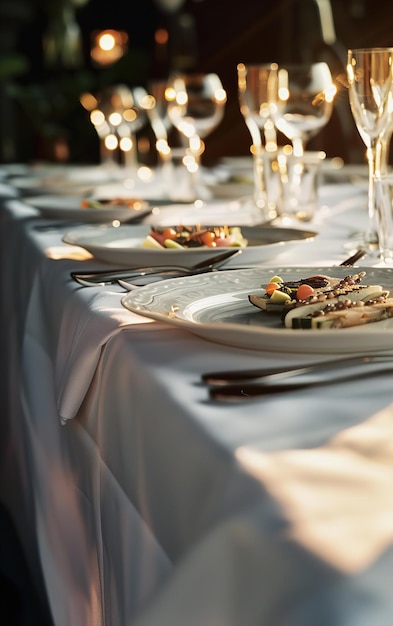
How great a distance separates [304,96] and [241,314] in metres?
0.95

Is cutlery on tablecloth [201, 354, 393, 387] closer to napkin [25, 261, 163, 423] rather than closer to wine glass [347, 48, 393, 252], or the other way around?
napkin [25, 261, 163, 423]

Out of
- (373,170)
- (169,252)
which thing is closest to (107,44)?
(373,170)

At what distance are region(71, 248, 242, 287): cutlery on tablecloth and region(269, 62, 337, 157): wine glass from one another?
66cm

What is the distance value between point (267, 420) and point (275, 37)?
264 inches

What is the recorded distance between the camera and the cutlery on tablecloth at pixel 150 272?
108cm

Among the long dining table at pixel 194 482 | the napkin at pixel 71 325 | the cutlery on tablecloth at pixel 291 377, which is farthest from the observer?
the napkin at pixel 71 325

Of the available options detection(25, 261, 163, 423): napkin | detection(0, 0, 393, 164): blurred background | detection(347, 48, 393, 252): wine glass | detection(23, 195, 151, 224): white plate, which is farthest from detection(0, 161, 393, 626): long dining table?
detection(0, 0, 393, 164): blurred background

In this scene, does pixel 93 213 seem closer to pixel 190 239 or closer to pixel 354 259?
pixel 190 239

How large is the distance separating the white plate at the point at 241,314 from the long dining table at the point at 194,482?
0.01 m

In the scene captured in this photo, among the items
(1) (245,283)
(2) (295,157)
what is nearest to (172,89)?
(2) (295,157)

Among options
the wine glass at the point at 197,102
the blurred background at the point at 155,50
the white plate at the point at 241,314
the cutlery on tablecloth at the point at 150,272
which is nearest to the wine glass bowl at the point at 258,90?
the wine glass at the point at 197,102

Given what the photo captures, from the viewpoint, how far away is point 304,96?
67.6 inches

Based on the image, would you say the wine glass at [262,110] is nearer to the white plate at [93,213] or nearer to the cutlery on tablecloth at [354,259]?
the white plate at [93,213]

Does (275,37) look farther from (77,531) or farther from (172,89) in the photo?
(77,531)
